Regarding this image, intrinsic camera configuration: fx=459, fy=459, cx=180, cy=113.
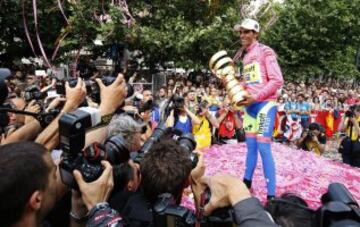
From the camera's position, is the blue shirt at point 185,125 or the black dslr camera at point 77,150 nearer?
the black dslr camera at point 77,150

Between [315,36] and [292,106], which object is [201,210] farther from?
[315,36]

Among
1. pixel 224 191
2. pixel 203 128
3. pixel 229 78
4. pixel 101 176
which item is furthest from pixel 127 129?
pixel 203 128

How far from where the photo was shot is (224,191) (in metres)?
1.84

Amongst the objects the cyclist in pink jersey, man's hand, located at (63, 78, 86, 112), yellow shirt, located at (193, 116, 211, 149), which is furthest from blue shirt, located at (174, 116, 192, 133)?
man's hand, located at (63, 78, 86, 112)

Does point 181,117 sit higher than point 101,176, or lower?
lower

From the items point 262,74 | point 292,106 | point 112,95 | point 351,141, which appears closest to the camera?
point 112,95

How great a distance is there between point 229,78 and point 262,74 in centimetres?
37

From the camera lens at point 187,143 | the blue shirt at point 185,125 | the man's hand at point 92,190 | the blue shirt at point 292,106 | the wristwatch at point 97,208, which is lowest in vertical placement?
the blue shirt at point 292,106

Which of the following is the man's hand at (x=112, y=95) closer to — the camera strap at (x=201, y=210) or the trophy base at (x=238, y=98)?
the camera strap at (x=201, y=210)

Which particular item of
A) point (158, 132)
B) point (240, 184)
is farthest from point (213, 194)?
point (158, 132)

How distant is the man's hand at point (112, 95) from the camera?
286 centimetres

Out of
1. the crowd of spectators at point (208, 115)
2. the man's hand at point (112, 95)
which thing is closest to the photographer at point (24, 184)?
the man's hand at point (112, 95)

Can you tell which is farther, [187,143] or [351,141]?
[351,141]

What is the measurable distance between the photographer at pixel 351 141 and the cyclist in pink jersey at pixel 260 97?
10.2ft
